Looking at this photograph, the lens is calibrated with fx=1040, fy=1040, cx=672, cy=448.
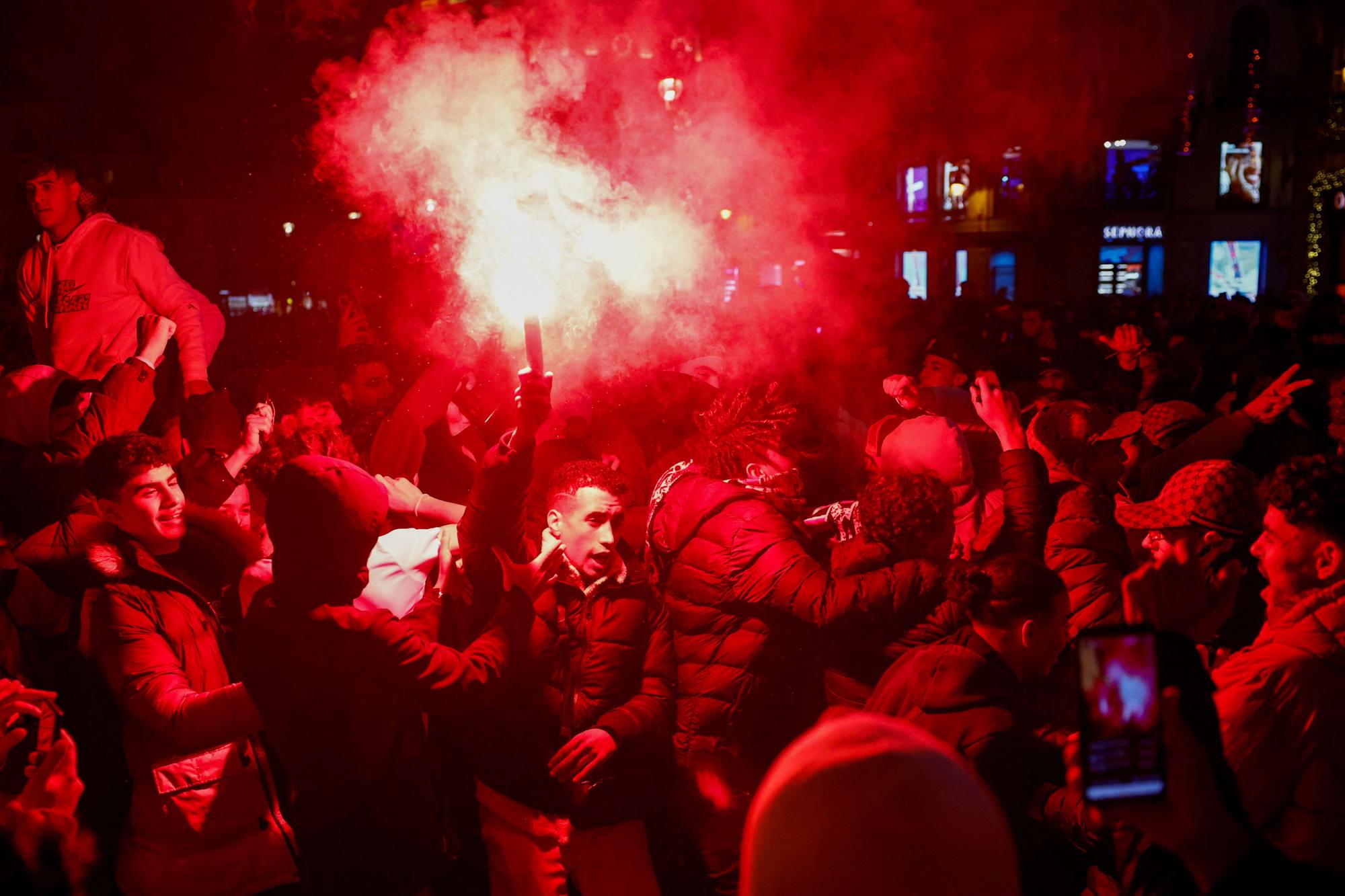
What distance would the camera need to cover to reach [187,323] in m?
5.67

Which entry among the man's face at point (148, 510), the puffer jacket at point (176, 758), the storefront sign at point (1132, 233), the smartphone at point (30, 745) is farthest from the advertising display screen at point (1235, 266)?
the smartphone at point (30, 745)

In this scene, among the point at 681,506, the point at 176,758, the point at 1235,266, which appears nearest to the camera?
the point at 176,758

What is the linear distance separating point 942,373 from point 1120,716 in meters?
5.48

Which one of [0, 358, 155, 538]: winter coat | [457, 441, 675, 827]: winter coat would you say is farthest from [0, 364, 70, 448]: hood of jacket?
[457, 441, 675, 827]: winter coat

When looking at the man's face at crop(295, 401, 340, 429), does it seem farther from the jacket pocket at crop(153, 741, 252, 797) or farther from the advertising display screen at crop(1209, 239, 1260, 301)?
the advertising display screen at crop(1209, 239, 1260, 301)

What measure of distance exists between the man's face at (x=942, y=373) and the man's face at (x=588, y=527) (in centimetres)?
397

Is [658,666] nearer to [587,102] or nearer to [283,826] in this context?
[283,826]

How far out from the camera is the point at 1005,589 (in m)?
3.01

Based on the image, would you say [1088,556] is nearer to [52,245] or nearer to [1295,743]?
[1295,743]

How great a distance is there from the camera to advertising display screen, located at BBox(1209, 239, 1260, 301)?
1665 inches

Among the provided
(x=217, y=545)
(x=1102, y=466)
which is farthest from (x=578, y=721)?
(x=1102, y=466)

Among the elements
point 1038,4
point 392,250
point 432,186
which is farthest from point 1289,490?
point 1038,4

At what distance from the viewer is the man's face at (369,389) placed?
19.4 feet

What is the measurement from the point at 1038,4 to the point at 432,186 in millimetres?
16074
